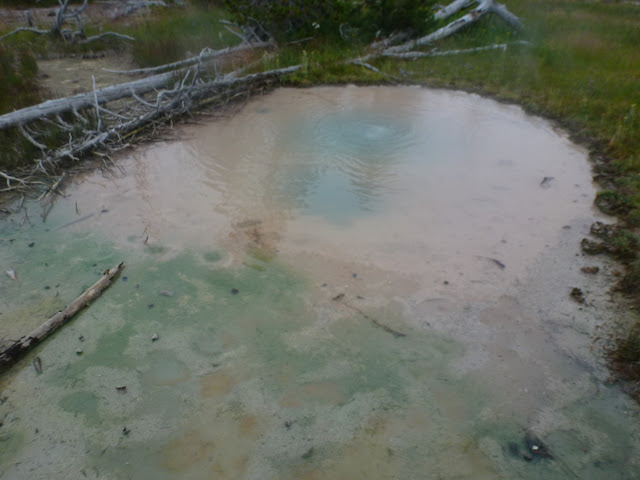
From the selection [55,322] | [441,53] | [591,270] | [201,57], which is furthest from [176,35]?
[591,270]

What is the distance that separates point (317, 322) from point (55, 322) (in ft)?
6.55

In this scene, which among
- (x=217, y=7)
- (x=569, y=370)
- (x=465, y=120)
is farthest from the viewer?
(x=217, y=7)

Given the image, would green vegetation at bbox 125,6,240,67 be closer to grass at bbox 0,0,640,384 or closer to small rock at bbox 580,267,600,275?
grass at bbox 0,0,640,384

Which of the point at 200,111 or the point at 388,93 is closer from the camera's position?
the point at 200,111

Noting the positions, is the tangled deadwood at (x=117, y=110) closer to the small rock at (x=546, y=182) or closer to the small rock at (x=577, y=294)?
the small rock at (x=546, y=182)

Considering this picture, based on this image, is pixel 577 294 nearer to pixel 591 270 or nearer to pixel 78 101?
pixel 591 270

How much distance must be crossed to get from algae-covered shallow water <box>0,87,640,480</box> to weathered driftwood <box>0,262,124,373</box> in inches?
2.8

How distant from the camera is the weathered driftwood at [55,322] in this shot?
9.37ft

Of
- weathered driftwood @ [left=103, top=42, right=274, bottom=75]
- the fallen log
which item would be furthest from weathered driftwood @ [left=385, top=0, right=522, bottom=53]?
the fallen log

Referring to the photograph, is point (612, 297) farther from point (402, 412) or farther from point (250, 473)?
point (250, 473)

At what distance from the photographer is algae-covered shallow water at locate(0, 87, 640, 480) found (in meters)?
2.38

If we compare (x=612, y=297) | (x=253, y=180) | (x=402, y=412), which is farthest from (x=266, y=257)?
(x=612, y=297)

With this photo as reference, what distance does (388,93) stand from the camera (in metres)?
7.61

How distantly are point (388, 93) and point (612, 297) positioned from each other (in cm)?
548
